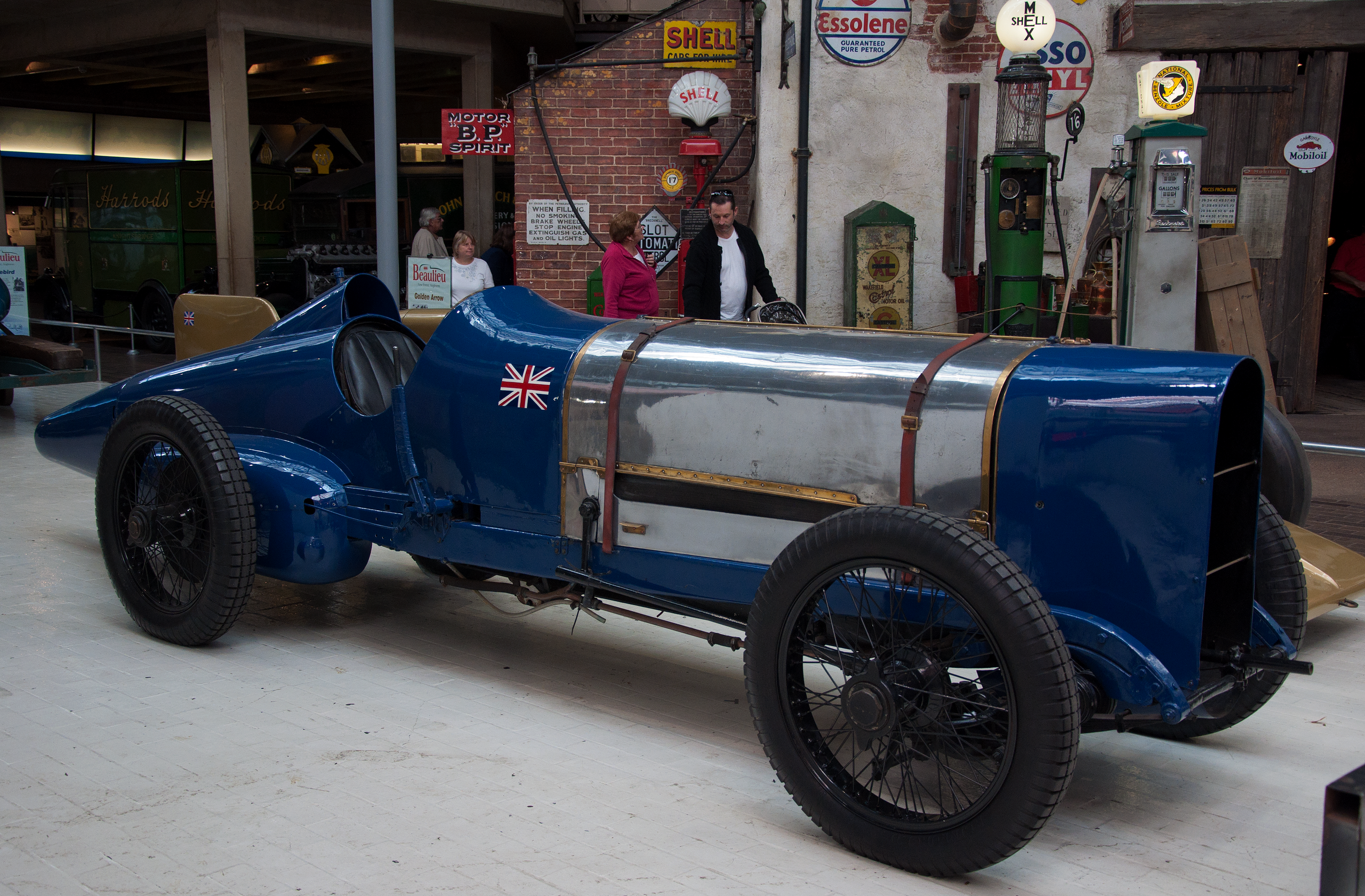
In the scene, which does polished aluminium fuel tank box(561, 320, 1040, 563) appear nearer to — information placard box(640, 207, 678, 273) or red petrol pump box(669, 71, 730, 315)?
red petrol pump box(669, 71, 730, 315)

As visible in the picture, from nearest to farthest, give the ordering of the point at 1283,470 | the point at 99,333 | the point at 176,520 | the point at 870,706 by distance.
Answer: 1. the point at 870,706
2. the point at 176,520
3. the point at 1283,470
4. the point at 99,333

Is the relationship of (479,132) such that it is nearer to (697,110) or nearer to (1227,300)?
(697,110)

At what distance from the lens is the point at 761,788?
327 centimetres

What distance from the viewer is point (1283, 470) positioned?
4.84 metres

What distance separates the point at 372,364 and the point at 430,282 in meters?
4.84

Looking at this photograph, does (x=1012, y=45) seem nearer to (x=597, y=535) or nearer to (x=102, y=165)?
(x=597, y=535)

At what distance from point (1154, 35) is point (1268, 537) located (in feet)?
24.0

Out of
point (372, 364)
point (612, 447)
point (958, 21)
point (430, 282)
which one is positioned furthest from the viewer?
point (430, 282)

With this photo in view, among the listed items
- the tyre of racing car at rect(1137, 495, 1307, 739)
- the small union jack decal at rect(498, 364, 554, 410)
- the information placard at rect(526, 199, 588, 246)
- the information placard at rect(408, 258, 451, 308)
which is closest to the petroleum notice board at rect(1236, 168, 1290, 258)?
the information placard at rect(526, 199, 588, 246)

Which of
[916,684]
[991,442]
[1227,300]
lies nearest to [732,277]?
[1227,300]

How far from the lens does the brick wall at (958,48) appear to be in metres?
9.59

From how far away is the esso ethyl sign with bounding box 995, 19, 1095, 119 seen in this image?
9578 mm

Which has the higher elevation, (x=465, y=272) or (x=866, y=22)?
(x=866, y=22)

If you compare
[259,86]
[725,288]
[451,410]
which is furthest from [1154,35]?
[259,86]
